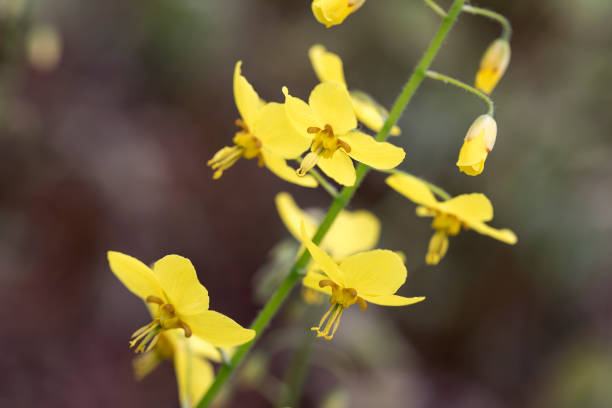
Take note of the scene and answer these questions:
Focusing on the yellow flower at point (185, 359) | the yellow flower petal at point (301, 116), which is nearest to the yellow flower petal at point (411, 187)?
the yellow flower petal at point (301, 116)

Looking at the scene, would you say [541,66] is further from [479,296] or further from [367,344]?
[367,344]

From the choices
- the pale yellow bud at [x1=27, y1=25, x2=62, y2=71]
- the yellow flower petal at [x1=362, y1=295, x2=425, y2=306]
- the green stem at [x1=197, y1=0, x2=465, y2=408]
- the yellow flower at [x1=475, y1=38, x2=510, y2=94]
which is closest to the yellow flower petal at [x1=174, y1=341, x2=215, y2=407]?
the green stem at [x1=197, y1=0, x2=465, y2=408]

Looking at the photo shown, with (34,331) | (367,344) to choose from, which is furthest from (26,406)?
(367,344)

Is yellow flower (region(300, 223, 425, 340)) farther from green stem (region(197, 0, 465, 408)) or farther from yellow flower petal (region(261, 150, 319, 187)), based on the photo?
yellow flower petal (region(261, 150, 319, 187))

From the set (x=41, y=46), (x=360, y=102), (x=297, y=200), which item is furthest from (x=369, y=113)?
(x=297, y=200)

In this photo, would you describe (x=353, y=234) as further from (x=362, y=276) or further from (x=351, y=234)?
(x=362, y=276)

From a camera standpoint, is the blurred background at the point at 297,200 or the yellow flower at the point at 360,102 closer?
the yellow flower at the point at 360,102

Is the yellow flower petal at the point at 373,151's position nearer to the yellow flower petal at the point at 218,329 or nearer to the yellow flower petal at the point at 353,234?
the yellow flower petal at the point at 218,329
